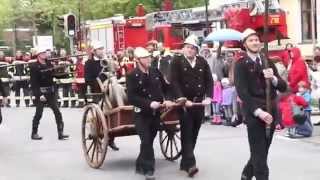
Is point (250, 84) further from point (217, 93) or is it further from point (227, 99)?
point (217, 93)

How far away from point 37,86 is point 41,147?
A: 1.28m

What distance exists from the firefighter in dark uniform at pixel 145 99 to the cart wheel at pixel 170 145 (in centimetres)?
110

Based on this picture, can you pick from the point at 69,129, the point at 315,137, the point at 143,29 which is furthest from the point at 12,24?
the point at 315,137

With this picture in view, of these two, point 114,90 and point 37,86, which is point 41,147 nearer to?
point 37,86

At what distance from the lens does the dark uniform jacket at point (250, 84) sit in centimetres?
761

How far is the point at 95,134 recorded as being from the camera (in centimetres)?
1072

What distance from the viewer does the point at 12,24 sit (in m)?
60.4

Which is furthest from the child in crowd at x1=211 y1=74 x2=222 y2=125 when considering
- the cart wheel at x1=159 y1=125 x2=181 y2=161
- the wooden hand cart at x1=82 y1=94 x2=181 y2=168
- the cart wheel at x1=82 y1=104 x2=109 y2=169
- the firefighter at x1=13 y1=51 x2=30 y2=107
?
the firefighter at x1=13 y1=51 x2=30 y2=107

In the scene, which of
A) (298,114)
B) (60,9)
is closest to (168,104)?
(298,114)

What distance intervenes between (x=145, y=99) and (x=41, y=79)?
16.5ft

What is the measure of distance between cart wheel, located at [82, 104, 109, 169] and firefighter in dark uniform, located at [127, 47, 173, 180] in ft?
2.45

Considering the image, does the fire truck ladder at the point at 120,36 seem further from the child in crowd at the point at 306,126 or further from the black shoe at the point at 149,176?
the black shoe at the point at 149,176

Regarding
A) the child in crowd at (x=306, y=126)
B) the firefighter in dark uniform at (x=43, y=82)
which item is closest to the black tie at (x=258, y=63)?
the child in crowd at (x=306, y=126)

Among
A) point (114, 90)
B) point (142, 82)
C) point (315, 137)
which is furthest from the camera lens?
point (315, 137)
